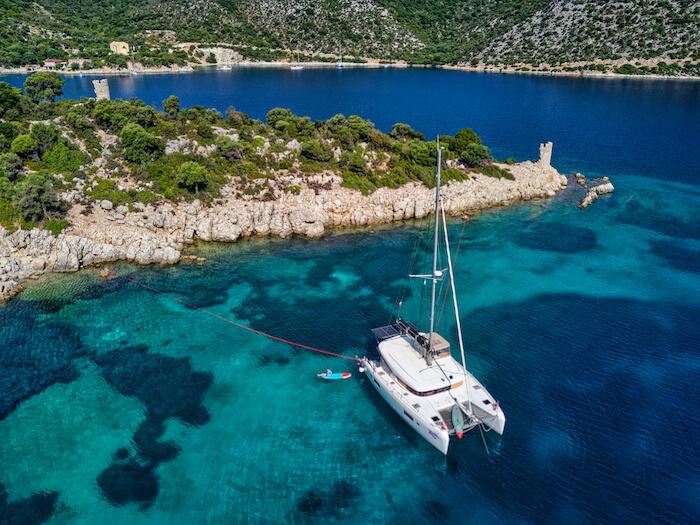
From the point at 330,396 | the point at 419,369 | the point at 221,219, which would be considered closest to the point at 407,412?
the point at 419,369

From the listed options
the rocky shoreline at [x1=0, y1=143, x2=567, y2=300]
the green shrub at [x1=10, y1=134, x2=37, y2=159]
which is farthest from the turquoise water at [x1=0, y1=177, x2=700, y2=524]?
the green shrub at [x1=10, y1=134, x2=37, y2=159]

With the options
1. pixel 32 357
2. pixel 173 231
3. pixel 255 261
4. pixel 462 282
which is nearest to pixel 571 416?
pixel 462 282

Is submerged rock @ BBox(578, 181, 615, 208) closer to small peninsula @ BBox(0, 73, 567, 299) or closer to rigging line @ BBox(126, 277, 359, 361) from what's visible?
small peninsula @ BBox(0, 73, 567, 299)

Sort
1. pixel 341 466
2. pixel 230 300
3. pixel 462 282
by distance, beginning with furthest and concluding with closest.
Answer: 1. pixel 462 282
2. pixel 230 300
3. pixel 341 466

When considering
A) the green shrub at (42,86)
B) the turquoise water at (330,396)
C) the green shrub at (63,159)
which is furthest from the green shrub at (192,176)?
the green shrub at (42,86)

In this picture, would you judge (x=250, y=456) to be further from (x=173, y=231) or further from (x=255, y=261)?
(x=173, y=231)
